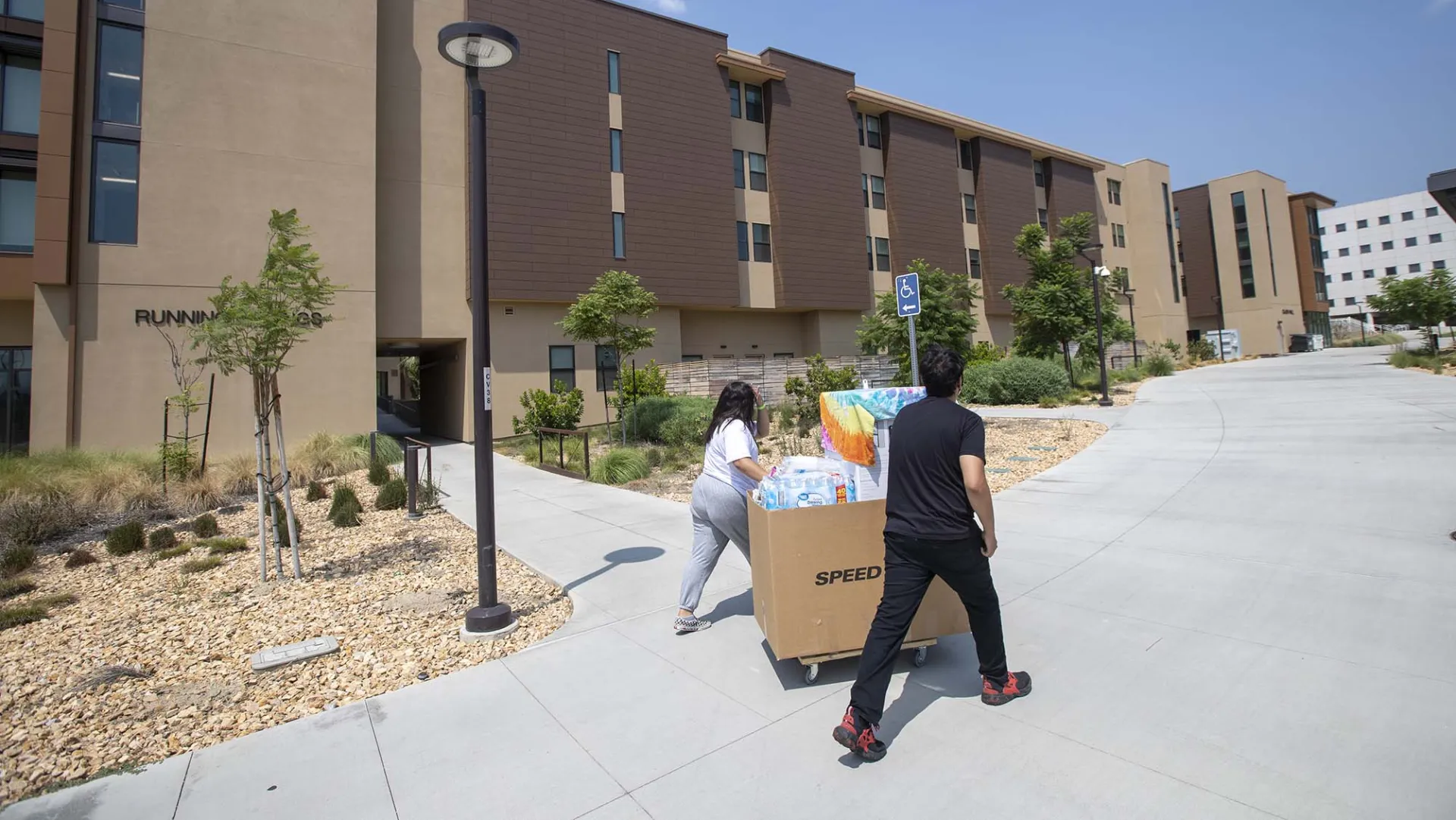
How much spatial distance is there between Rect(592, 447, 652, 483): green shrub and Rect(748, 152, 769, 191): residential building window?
57.7 ft

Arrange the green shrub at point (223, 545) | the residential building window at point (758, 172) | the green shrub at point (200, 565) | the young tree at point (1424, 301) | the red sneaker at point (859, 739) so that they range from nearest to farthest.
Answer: the red sneaker at point (859, 739) < the green shrub at point (200, 565) < the green shrub at point (223, 545) < the young tree at point (1424, 301) < the residential building window at point (758, 172)

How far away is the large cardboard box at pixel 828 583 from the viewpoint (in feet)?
11.7

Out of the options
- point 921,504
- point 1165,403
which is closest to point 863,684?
point 921,504

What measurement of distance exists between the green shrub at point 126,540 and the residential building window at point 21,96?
1483 centimetres

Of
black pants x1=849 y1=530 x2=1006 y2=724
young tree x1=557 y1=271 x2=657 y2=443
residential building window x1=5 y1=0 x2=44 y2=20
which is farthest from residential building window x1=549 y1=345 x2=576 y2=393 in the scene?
black pants x1=849 y1=530 x2=1006 y2=724

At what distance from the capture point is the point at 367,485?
1233 centimetres

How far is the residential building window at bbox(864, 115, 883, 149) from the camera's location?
30.6m

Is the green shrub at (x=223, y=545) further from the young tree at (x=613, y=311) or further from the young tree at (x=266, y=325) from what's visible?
the young tree at (x=613, y=311)

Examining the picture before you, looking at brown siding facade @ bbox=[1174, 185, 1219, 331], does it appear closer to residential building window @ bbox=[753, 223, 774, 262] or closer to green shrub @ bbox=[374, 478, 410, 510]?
residential building window @ bbox=[753, 223, 774, 262]

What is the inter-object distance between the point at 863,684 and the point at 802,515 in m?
0.93

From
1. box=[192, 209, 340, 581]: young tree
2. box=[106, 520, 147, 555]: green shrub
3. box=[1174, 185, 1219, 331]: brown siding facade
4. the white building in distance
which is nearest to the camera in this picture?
box=[192, 209, 340, 581]: young tree

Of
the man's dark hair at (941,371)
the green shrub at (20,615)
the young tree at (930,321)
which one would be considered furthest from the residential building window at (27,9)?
the man's dark hair at (941,371)

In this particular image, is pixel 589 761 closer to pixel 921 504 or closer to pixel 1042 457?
pixel 921 504

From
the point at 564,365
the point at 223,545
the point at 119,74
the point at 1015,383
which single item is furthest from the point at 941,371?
the point at 119,74
